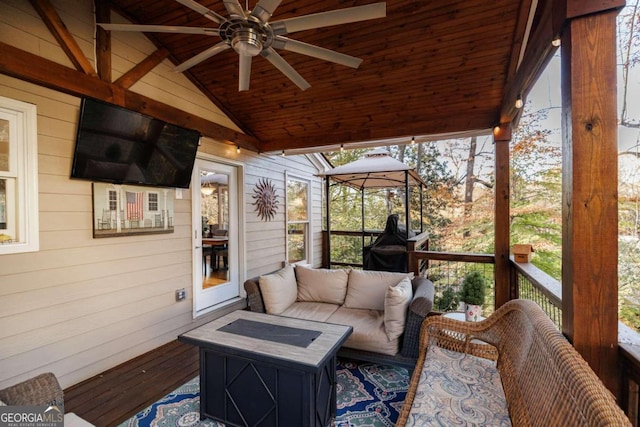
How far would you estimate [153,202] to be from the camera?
3350 mm

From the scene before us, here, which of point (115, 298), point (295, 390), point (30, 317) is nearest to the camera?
point (295, 390)

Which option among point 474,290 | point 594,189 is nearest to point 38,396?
point 594,189

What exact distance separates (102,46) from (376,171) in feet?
12.6

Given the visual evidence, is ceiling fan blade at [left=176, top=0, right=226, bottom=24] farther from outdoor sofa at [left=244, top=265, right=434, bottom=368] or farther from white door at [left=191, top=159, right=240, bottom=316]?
white door at [left=191, top=159, right=240, bottom=316]

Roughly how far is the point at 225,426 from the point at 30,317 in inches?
69.2

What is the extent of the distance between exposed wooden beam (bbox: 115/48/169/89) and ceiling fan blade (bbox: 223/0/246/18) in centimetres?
194

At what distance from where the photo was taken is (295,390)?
183 centimetres

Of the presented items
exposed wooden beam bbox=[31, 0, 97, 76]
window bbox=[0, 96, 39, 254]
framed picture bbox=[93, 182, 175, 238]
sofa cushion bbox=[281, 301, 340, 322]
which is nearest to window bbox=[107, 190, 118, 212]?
framed picture bbox=[93, 182, 175, 238]

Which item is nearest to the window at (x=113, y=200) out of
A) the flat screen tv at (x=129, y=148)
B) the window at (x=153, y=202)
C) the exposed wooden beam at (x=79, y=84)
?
the flat screen tv at (x=129, y=148)

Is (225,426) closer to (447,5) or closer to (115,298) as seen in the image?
(115,298)

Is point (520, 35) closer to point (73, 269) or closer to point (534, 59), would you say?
point (534, 59)

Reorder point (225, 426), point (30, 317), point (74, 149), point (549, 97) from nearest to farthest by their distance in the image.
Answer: point (225, 426)
point (30, 317)
point (74, 149)
point (549, 97)

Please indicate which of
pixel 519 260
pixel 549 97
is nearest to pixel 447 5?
pixel 519 260

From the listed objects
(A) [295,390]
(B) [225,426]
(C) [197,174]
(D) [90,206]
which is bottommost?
(B) [225,426]
